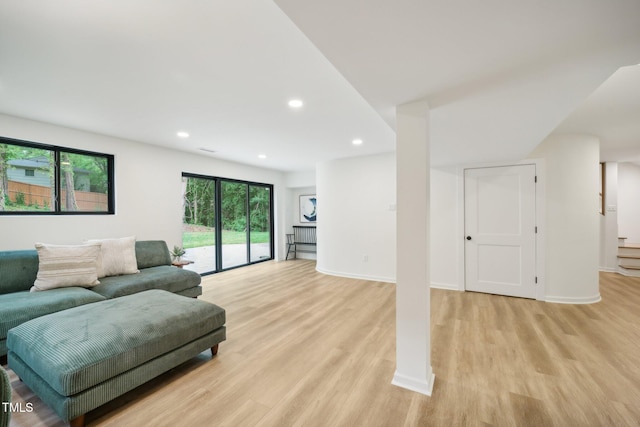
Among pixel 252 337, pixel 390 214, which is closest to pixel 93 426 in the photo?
pixel 252 337

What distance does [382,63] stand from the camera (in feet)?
4.75

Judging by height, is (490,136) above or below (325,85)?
below

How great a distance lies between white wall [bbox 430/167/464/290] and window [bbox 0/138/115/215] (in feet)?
16.8

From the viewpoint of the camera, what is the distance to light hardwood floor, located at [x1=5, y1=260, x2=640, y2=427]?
1646 millimetres

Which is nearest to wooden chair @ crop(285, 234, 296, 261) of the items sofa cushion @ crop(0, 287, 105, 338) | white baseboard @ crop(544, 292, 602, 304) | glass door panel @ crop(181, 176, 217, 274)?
glass door panel @ crop(181, 176, 217, 274)

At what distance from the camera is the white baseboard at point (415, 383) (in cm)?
186

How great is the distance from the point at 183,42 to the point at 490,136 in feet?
9.52

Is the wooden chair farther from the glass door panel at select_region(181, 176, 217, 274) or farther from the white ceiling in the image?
the white ceiling

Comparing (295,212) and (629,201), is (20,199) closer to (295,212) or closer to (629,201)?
(295,212)

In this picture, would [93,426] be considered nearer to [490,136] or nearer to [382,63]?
[382,63]

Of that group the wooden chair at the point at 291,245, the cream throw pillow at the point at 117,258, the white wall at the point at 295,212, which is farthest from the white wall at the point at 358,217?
the cream throw pillow at the point at 117,258

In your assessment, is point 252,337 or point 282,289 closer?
point 252,337

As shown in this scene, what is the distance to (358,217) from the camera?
17.2ft

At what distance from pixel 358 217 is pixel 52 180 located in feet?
15.4
